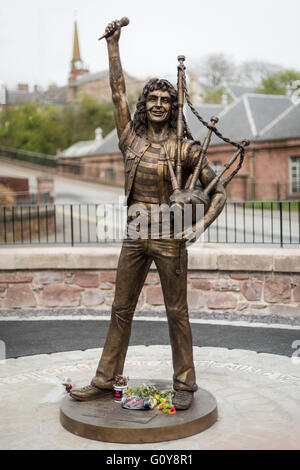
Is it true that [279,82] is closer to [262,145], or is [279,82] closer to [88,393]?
[262,145]

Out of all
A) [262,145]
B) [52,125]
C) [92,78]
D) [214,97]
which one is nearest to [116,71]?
[262,145]

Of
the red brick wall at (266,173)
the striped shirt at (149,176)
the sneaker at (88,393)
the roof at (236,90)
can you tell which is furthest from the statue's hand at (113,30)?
the roof at (236,90)

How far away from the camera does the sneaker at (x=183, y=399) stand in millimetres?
4867

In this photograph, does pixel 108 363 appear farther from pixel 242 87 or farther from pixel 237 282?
pixel 242 87

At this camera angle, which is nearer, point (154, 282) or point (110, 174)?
point (154, 282)

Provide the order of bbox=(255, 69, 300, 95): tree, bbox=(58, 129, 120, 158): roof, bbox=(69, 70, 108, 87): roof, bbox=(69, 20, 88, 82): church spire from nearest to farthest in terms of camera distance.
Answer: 1. bbox=(58, 129, 120, 158): roof
2. bbox=(255, 69, 300, 95): tree
3. bbox=(69, 70, 108, 87): roof
4. bbox=(69, 20, 88, 82): church spire

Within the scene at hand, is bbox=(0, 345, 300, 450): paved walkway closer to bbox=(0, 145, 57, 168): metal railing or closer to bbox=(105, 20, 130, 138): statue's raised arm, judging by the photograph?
bbox=(105, 20, 130, 138): statue's raised arm

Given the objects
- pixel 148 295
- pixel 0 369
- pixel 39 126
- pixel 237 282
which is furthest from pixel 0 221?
pixel 39 126

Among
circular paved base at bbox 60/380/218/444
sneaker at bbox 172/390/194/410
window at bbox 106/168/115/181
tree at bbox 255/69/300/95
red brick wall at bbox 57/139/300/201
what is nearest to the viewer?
circular paved base at bbox 60/380/218/444

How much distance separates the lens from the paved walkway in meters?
4.51

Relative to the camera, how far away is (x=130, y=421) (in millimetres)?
4621

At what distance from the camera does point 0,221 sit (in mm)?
14930

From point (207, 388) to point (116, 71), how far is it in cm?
310

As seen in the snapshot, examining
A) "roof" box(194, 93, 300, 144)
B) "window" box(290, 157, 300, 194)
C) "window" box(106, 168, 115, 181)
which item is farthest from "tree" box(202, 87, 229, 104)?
"window" box(290, 157, 300, 194)
